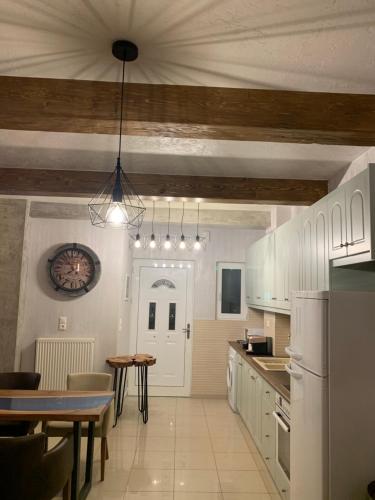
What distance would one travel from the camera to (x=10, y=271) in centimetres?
474

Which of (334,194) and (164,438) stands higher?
(334,194)

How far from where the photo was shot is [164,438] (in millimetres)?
4359

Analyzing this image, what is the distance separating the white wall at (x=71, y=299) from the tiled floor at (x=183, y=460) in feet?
3.71

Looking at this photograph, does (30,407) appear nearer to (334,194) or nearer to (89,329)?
(89,329)

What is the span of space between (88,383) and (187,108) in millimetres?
2849

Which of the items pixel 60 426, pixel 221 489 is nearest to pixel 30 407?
pixel 60 426

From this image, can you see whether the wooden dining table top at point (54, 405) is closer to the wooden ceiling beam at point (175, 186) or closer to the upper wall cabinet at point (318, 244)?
the wooden ceiling beam at point (175, 186)

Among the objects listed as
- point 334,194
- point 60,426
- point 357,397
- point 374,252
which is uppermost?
point 334,194

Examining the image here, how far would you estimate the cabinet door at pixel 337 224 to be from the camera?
102 inches

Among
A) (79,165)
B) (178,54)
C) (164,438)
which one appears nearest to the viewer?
(178,54)

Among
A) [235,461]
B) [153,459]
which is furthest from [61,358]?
[235,461]

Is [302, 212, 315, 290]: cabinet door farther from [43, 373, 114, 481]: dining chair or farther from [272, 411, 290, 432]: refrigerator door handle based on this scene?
[43, 373, 114, 481]: dining chair

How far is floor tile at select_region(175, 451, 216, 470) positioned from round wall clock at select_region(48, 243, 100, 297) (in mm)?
2418

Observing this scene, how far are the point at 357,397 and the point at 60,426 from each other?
2485mm
